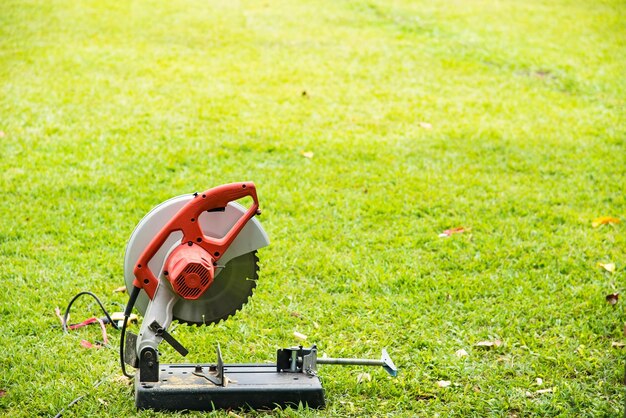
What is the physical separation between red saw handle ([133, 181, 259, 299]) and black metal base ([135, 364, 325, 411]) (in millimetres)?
366

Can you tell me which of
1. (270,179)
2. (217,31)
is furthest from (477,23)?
(270,179)

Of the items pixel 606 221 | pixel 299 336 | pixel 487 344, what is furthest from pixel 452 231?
pixel 299 336

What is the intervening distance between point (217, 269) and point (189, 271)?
0.73 feet

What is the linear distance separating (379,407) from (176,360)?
3.15ft

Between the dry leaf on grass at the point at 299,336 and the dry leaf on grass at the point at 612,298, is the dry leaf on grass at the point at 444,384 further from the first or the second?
the dry leaf on grass at the point at 612,298

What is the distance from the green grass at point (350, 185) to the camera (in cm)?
378

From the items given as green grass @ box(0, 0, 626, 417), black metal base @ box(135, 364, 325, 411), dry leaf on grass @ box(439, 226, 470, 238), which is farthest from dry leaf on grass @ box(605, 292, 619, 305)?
black metal base @ box(135, 364, 325, 411)

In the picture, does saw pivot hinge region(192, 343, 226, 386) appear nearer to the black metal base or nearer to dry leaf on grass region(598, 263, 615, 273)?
the black metal base

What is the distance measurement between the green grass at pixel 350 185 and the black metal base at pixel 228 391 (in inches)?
3.0

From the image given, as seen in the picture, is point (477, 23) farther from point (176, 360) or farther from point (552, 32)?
point (176, 360)

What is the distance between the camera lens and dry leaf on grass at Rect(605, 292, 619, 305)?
4406mm

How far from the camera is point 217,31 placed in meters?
10.9

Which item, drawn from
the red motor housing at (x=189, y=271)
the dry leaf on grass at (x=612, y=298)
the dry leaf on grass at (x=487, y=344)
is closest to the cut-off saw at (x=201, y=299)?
the red motor housing at (x=189, y=271)

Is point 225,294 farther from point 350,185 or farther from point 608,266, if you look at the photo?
point 350,185
